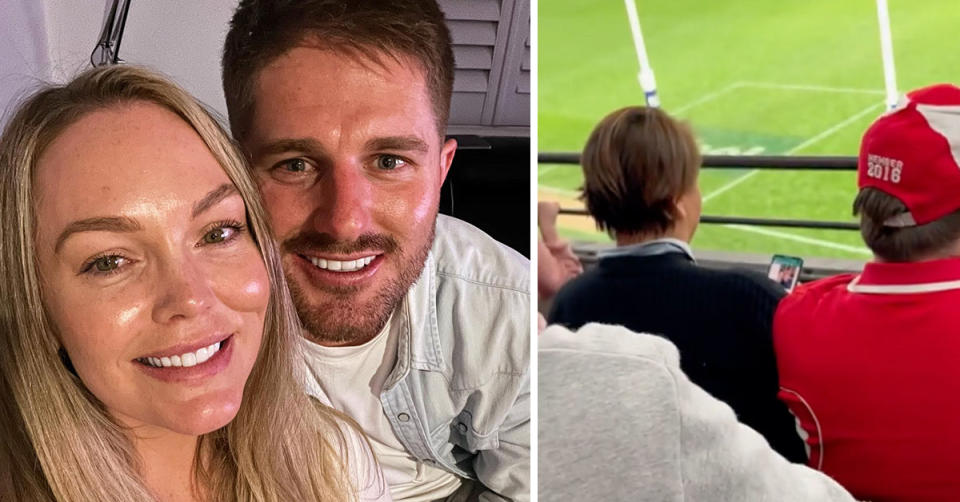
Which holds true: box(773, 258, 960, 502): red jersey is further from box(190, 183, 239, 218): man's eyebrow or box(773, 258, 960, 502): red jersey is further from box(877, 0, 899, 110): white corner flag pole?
box(190, 183, 239, 218): man's eyebrow

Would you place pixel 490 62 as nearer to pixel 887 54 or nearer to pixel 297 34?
pixel 297 34

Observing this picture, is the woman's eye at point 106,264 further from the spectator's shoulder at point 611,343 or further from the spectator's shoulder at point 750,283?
the spectator's shoulder at point 750,283

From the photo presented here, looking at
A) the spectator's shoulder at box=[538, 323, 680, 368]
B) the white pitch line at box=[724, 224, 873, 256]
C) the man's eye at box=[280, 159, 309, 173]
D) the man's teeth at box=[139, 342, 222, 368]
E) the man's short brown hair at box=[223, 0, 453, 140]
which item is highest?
the man's short brown hair at box=[223, 0, 453, 140]

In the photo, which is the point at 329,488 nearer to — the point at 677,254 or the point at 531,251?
the point at 531,251

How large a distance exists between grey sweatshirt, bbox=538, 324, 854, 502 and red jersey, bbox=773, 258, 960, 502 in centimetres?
6

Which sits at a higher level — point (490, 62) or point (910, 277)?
point (490, 62)

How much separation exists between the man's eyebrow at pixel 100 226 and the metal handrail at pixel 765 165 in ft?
1.92

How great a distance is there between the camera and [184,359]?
863mm

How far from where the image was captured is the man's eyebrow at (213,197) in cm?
86

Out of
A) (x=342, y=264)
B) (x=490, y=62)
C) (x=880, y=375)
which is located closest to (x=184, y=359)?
(x=342, y=264)

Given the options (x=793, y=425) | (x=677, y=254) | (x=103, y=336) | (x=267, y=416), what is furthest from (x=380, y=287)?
(x=793, y=425)

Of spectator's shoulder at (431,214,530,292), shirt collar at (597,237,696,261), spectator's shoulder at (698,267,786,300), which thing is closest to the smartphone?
spectator's shoulder at (698,267,786,300)

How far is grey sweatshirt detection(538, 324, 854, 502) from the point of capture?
3.84 ft

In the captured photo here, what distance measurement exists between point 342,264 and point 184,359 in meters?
0.22
